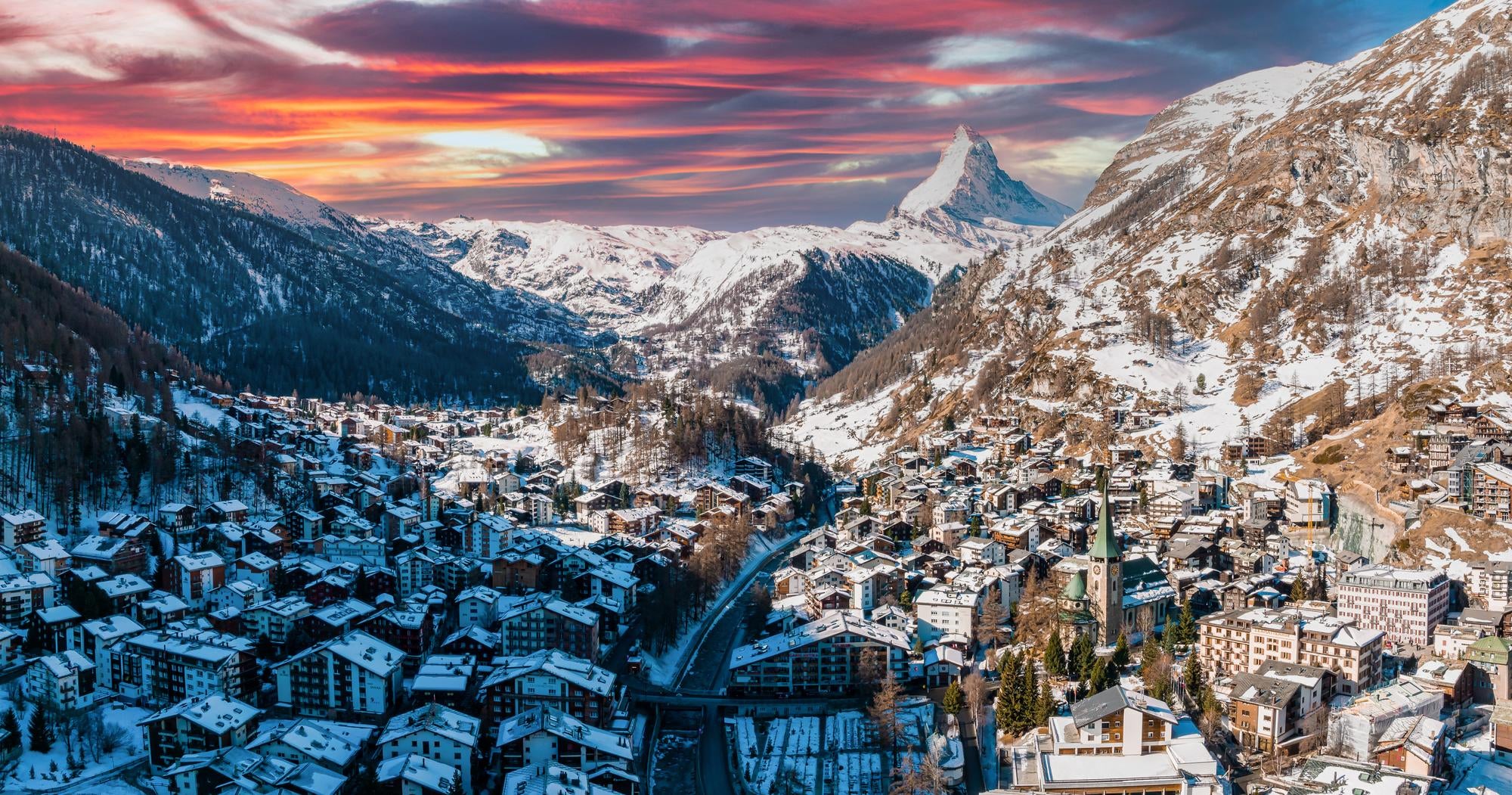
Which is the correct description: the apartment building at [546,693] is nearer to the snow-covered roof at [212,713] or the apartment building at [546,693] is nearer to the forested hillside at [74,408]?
the snow-covered roof at [212,713]

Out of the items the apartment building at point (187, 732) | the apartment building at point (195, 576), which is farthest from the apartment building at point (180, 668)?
the apartment building at point (195, 576)

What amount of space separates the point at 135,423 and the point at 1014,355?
70.2 metres

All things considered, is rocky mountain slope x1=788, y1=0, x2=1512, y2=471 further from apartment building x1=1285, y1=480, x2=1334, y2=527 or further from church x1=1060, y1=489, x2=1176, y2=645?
church x1=1060, y1=489, x2=1176, y2=645

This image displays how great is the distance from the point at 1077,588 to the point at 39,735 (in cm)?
3589

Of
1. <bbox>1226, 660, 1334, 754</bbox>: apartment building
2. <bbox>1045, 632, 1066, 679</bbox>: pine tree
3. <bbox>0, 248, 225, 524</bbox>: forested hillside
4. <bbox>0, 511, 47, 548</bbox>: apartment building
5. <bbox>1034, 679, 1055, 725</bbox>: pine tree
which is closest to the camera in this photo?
<bbox>1226, 660, 1334, 754</bbox>: apartment building

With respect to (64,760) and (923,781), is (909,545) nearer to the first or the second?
(923,781)

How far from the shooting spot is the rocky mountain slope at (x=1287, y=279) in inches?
3164

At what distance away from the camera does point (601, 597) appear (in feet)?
173

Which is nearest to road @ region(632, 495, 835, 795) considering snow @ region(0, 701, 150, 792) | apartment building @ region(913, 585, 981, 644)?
apartment building @ region(913, 585, 981, 644)

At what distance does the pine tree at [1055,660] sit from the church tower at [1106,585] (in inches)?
177

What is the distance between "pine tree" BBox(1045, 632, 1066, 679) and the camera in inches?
1601

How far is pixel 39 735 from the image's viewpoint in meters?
36.5

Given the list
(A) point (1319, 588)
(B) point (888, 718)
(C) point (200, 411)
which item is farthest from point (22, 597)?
(A) point (1319, 588)

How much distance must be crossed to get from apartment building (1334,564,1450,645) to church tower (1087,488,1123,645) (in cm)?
794
